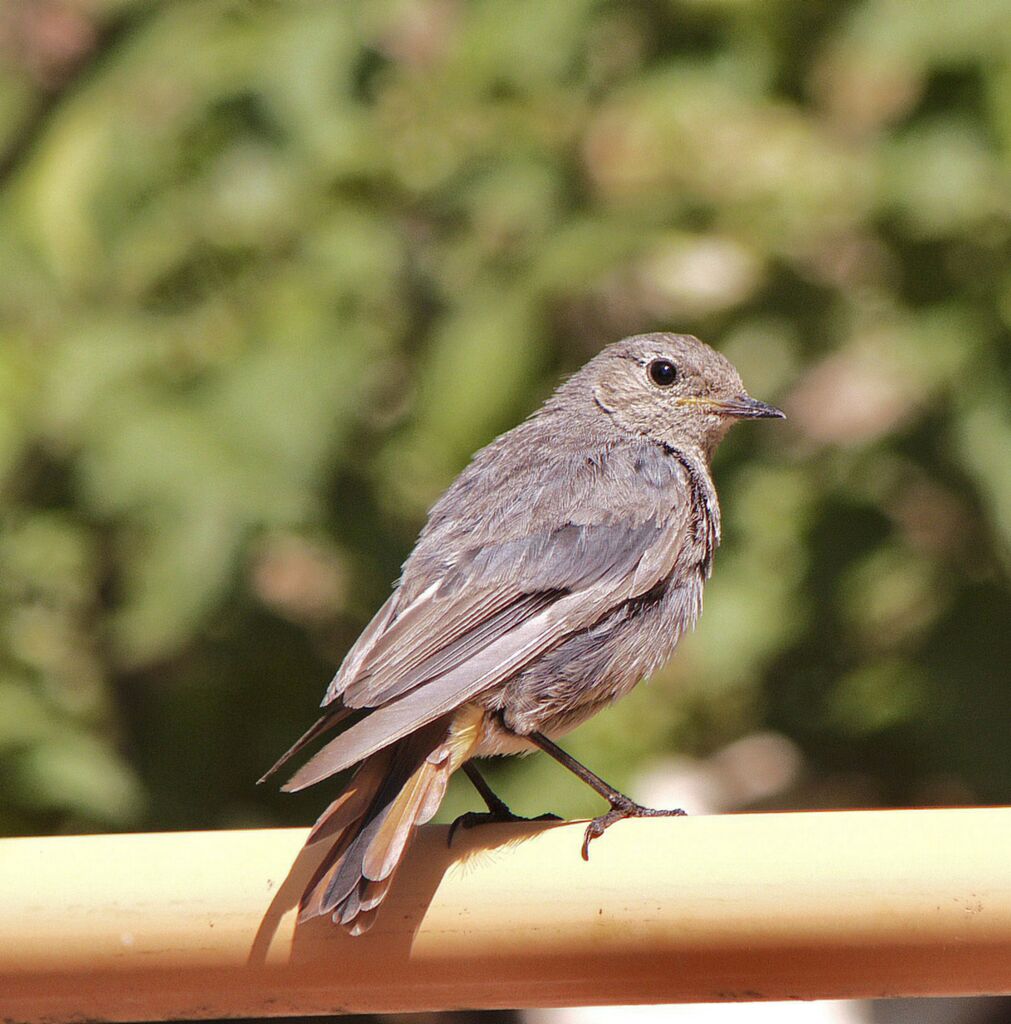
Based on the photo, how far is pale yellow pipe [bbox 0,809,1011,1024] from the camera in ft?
7.07

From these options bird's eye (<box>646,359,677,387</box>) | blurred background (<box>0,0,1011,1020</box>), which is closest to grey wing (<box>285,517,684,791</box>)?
blurred background (<box>0,0,1011,1020</box>)

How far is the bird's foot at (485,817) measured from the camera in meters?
2.85

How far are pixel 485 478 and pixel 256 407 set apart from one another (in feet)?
1.71

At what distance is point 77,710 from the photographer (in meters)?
4.02

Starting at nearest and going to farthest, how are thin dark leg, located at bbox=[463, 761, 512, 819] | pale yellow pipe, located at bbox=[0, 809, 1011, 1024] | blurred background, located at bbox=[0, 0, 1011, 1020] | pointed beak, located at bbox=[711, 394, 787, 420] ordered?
pale yellow pipe, located at bbox=[0, 809, 1011, 1024]
blurred background, located at bbox=[0, 0, 1011, 1020]
thin dark leg, located at bbox=[463, 761, 512, 819]
pointed beak, located at bbox=[711, 394, 787, 420]

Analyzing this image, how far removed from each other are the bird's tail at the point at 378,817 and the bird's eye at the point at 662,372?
1.31m

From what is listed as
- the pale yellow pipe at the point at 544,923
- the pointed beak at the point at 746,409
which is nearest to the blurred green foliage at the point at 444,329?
the pointed beak at the point at 746,409

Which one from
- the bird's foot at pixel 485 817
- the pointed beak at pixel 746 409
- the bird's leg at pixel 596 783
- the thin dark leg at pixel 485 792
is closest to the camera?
the bird's foot at pixel 485 817

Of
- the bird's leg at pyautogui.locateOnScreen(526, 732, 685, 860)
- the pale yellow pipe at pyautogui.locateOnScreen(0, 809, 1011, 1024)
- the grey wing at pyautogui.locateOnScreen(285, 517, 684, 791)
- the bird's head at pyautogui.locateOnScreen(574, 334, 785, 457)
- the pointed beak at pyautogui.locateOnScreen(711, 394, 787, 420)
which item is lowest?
the bird's leg at pyautogui.locateOnScreen(526, 732, 685, 860)

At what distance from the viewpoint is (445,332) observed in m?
3.77

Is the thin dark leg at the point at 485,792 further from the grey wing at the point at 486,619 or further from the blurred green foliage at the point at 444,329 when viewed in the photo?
the grey wing at the point at 486,619

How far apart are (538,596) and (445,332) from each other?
708mm

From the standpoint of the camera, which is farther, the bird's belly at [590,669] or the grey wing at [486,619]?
the bird's belly at [590,669]

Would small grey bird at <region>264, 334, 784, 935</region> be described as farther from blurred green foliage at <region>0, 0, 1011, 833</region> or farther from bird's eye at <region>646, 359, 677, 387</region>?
blurred green foliage at <region>0, 0, 1011, 833</region>
